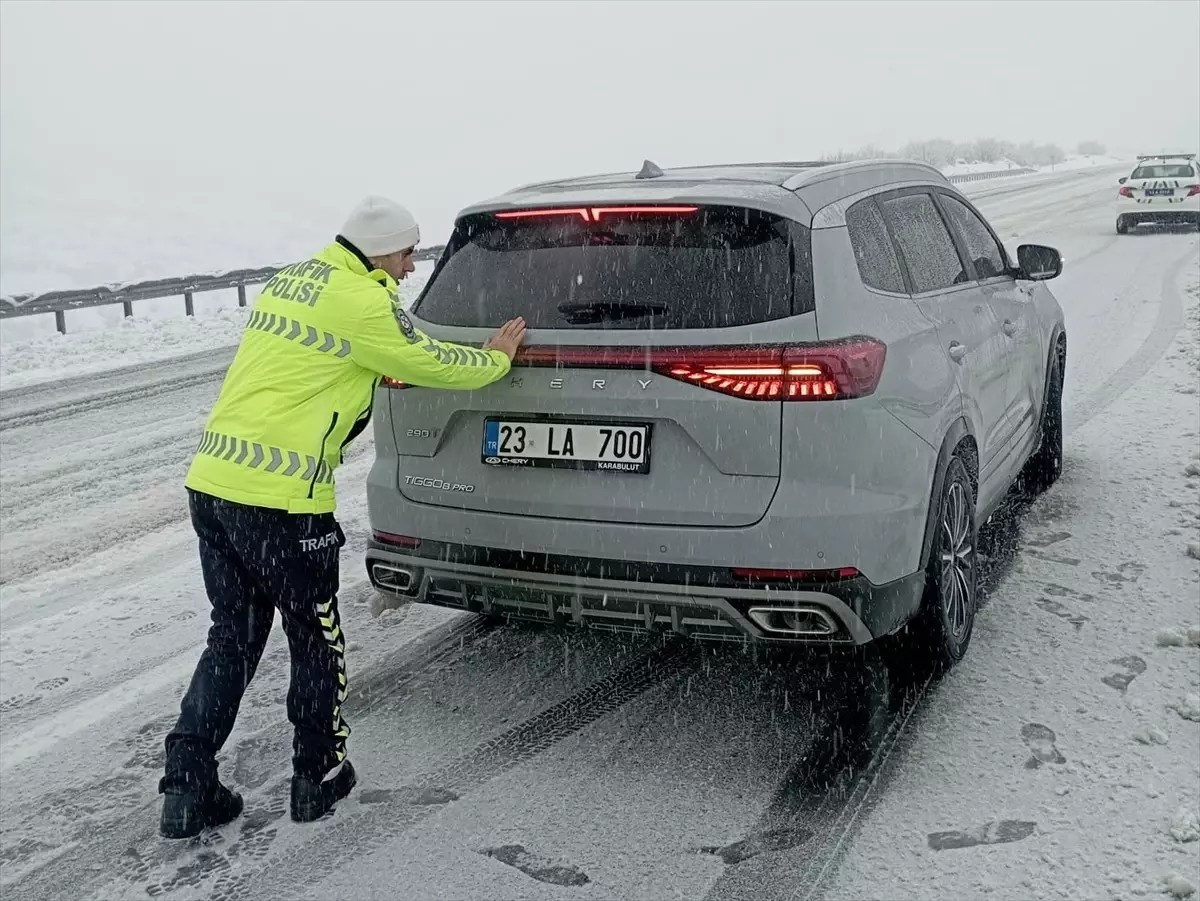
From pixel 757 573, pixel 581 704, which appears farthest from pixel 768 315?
pixel 581 704

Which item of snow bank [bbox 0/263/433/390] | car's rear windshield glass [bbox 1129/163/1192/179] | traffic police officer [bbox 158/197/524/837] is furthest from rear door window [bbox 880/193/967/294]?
car's rear windshield glass [bbox 1129/163/1192/179]

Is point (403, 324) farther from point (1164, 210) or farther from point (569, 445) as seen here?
point (1164, 210)

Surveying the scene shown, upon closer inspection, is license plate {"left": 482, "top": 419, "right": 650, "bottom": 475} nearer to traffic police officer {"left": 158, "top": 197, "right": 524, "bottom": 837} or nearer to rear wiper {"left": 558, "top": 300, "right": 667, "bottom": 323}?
traffic police officer {"left": 158, "top": 197, "right": 524, "bottom": 837}

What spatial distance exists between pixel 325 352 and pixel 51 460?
5.78 metres

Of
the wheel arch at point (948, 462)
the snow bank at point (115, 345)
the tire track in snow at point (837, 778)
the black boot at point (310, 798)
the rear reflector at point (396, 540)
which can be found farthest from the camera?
the snow bank at point (115, 345)

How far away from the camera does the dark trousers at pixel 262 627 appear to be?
3.31 metres

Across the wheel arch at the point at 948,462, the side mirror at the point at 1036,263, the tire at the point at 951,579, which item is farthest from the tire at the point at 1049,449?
the tire at the point at 951,579

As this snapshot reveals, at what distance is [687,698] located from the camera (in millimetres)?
4105

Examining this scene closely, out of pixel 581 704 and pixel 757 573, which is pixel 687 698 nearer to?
pixel 581 704

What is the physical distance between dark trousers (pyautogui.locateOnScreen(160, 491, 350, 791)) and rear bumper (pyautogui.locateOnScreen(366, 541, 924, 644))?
0.47 metres

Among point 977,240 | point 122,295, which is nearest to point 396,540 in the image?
point 977,240

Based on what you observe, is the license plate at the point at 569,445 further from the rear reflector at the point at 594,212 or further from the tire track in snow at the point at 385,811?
the tire track in snow at the point at 385,811

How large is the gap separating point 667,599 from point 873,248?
1426 millimetres

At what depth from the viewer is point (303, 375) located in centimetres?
327
